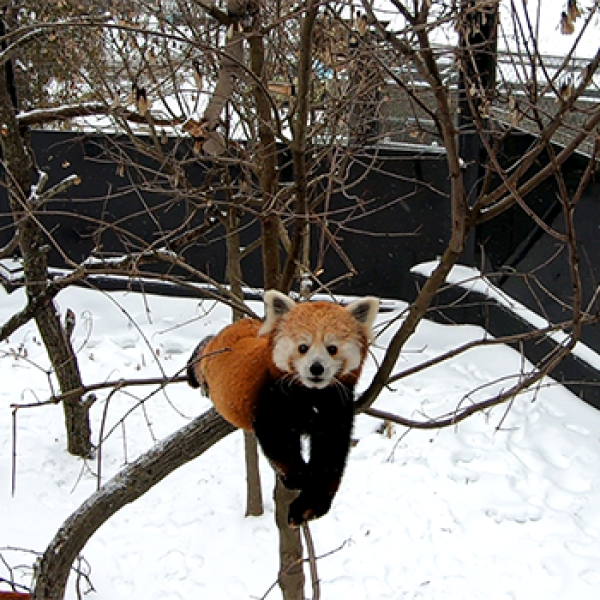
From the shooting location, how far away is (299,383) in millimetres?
1886

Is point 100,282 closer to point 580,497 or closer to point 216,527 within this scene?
point 216,527

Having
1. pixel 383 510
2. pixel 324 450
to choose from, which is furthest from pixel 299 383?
pixel 383 510

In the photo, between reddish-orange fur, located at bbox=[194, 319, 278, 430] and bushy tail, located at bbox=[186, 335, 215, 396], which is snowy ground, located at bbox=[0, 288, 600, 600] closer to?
bushy tail, located at bbox=[186, 335, 215, 396]

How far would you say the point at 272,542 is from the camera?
15.5 ft

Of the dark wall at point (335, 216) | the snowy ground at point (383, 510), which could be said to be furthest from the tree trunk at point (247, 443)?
the dark wall at point (335, 216)

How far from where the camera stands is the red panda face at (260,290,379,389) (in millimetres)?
1716

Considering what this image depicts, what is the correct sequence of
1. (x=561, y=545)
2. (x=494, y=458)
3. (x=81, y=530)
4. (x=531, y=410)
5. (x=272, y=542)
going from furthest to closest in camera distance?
(x=531, y=410) < (x=494, y=458) < (x=272, y=542) < (x=561, y=545) < (x=81, y=530)

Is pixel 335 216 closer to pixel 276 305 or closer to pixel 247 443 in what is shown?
pixel 247 443

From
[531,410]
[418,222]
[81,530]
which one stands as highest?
[418,222]

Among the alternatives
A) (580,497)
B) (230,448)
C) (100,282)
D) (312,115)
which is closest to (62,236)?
(100,282)

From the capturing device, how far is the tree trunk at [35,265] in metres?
4.54

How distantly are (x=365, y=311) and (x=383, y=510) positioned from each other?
3.38m

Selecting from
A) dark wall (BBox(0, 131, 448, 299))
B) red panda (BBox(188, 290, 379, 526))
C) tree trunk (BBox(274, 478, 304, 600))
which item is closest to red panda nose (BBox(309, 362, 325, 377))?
red panda (BBox(188, 290, 379, 526))

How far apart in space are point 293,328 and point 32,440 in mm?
4840
